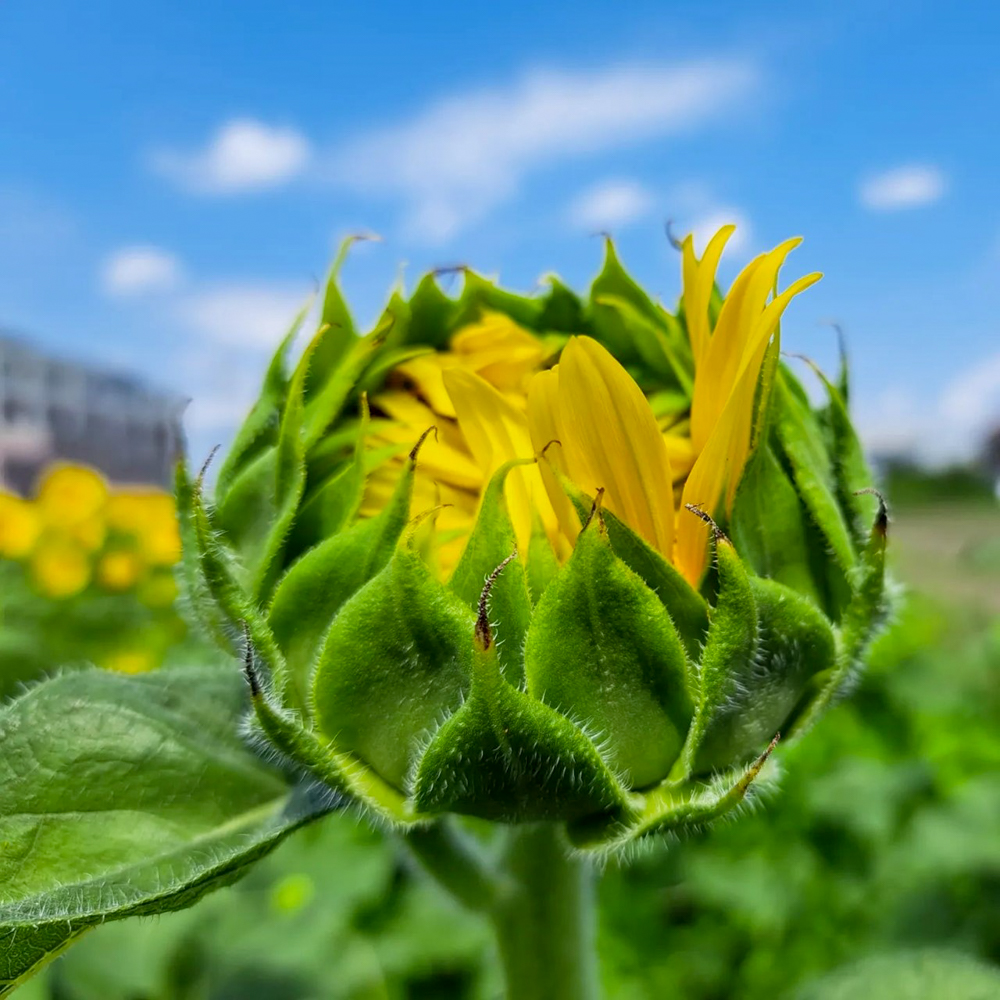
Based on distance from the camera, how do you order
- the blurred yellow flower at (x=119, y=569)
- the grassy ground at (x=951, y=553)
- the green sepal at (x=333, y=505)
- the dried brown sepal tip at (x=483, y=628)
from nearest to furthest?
1. the dried brown sepal tip at (x=483, y=628)
2. the green sepal at (x=333, y=505)
3. the grassy ground at (x=951, y=553)
4. the blurred yellow flower at (x=119, y=569)

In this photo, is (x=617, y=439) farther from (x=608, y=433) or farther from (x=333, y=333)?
(x=333, y=333)

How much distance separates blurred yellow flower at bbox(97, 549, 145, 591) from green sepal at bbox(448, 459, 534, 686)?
9.28ft

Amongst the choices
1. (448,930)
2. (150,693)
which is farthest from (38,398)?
(150,693)

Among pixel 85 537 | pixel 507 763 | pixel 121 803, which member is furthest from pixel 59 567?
pixel 507 763

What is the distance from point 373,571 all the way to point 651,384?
40cm

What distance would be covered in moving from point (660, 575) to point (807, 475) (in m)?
0.21

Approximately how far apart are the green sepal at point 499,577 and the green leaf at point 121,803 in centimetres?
26

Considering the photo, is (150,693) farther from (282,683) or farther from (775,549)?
(775,549)

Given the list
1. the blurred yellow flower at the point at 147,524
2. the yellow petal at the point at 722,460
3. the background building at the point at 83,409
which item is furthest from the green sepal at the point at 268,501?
the background building at the point at 83,409

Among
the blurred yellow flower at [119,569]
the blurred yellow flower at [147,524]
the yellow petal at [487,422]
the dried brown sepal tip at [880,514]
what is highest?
the yellow petal at [487,422]

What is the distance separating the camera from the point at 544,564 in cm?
95

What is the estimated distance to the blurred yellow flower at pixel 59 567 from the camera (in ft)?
10.9

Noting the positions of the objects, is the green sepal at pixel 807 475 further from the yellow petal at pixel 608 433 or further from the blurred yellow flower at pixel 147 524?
the blurred yellow flower at pixel 147 524

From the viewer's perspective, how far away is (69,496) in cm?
362
